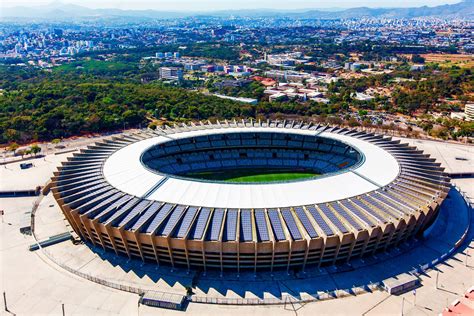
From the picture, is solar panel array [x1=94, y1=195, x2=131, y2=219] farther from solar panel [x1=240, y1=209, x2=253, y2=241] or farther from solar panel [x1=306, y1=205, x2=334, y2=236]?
solar panel [x1=306, y1=205, x2=334, y2=236]

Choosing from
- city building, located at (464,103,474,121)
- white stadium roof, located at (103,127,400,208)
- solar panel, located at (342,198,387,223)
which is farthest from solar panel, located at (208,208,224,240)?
city building, located at (464,103,474,121)

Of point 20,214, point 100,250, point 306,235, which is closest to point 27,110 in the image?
point 20,214

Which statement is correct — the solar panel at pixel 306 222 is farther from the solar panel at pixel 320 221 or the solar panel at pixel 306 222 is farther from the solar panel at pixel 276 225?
the solar panel at pixel 276 225

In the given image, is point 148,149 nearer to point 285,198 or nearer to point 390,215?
point 285,198

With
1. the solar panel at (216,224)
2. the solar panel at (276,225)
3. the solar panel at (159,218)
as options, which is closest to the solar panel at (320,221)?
the solar panel at (276,225)

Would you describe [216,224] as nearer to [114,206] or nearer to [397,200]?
[114,206]

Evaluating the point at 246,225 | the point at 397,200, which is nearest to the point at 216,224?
the point at 246,225
